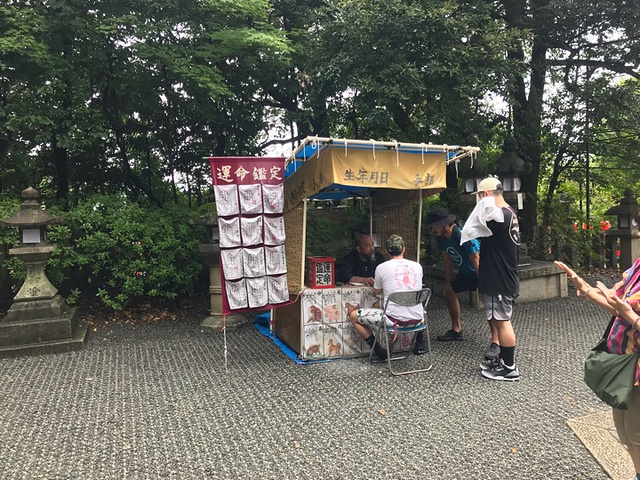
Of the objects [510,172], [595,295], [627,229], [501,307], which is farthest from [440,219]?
[627,229]

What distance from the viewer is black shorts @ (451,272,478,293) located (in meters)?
5.44

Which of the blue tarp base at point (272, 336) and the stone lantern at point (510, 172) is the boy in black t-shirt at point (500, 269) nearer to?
the blue tarp base at point (272, 336)

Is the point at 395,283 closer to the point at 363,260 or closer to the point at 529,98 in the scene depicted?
the point at 363,260

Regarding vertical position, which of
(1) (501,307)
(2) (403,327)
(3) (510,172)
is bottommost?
(2) (403,327)

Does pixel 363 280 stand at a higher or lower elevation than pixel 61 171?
lower

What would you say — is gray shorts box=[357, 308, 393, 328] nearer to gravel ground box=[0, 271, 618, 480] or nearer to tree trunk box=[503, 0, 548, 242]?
gravel ground box=[0, 271, 618, 480]

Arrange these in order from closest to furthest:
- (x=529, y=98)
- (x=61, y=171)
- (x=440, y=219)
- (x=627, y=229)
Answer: (x=440, y=219) → (x=61, y=171) → (x=529, y=98) → (x=627, y=229)

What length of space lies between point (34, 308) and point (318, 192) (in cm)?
418

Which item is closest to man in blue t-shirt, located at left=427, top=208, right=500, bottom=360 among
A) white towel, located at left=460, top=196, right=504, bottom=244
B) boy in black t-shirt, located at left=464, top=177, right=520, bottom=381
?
boy in black t-shirt, located at left=464, top=177, right=520, bottom=381

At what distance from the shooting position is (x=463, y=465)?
284 centimetres

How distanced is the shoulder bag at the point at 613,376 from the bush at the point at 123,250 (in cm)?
626

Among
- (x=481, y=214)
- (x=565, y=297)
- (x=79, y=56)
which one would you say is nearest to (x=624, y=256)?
(x=565, y=297)

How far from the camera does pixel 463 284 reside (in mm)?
5496

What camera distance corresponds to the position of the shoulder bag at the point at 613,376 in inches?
79.6
